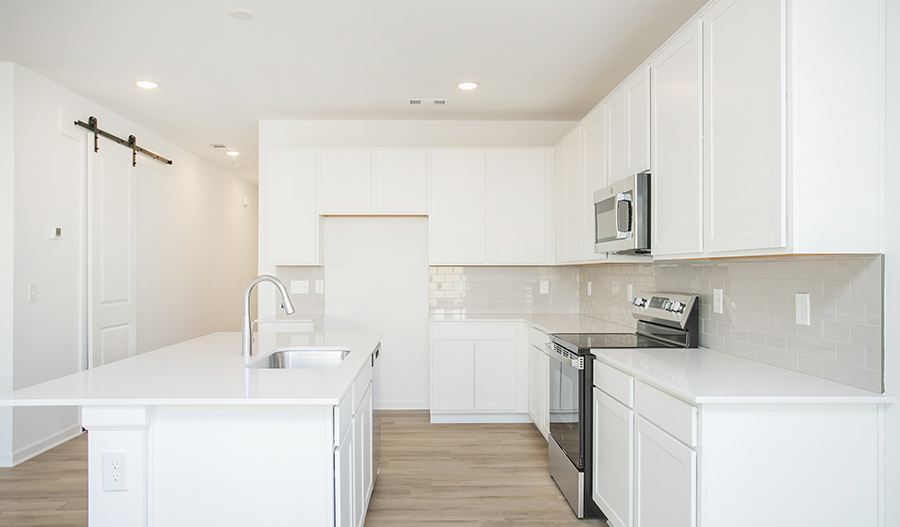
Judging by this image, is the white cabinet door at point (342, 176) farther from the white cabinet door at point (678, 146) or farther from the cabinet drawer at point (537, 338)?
the white cabinet door at point (678, 146)

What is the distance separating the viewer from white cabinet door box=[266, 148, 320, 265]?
4.34 metres

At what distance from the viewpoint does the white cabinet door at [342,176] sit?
171 inches

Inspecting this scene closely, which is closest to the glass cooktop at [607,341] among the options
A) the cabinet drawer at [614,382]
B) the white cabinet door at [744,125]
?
the cabinet drawer at [614,382]

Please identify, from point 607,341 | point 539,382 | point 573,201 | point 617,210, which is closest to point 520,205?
point 573,201

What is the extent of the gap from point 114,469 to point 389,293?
3.06m

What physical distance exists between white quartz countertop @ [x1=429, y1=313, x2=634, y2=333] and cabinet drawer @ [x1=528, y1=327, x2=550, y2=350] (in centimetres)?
5

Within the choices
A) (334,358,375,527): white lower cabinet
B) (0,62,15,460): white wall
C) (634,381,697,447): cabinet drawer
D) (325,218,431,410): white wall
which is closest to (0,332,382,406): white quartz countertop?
(334,358,375,527): white lower cabinet

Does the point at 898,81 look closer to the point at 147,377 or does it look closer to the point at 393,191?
the point at 147,377

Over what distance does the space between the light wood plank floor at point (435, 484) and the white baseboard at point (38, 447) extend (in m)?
0.05

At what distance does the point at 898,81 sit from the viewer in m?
1.59

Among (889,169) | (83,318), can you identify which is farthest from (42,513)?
(889,169)

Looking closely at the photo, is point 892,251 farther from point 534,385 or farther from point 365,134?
point 365,134

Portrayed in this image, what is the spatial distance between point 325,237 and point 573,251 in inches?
88.8

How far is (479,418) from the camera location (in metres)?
4.30
